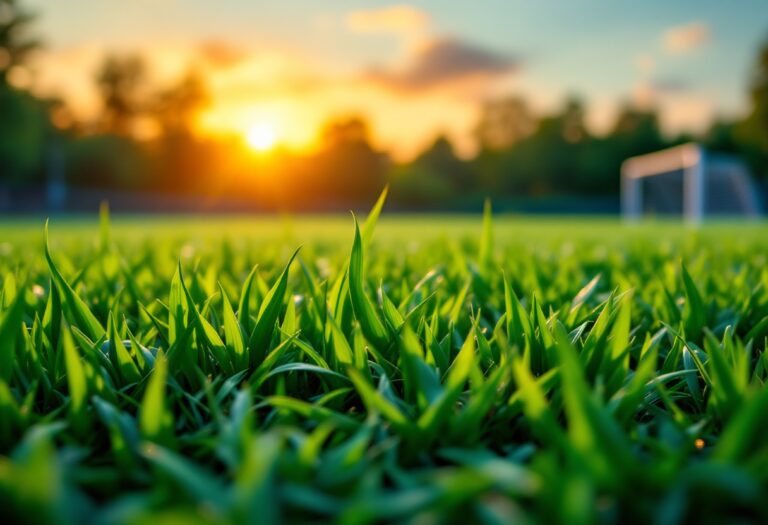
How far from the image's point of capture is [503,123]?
171 feet

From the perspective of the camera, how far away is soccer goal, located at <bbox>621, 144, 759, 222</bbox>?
1719 centimetres

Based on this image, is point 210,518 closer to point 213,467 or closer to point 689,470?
point 213,467

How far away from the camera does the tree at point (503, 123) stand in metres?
51.8

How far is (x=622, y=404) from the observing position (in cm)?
67

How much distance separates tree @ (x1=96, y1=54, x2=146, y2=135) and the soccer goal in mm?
35983

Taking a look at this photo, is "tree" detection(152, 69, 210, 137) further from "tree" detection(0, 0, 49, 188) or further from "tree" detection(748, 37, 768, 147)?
"tree" detection(748, 37, 768, 147)

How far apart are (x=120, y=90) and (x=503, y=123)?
103 ft

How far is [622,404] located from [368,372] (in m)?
0.32

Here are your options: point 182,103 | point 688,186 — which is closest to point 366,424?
point 688,186

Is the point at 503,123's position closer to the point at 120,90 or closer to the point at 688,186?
the point at 688,186

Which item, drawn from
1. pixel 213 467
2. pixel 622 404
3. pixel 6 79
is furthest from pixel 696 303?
pixel 6 79

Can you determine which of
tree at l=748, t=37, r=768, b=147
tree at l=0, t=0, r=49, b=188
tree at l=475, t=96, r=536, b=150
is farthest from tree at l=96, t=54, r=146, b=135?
tree at l=748, t=37, r=768, b=147

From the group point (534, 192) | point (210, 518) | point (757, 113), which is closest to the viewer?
point (210, 518)

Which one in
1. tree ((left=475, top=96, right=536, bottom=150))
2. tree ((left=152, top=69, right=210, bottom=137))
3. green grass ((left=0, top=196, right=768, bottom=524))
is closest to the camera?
green grass ((left=0, top=196, right=768, bottom=524))
